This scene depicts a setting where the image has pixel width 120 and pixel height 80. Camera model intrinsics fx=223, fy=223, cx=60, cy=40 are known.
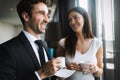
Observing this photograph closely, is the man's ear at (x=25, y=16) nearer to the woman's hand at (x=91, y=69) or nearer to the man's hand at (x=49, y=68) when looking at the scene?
the man's hand at (x=49, y=68)

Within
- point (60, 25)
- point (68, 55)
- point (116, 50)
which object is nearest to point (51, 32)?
point (60, 25)

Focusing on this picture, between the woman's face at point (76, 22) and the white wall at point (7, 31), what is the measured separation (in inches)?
12.6

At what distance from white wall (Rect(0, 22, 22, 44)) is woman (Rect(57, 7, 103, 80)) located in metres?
0.28

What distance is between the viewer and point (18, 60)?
694 millimetres

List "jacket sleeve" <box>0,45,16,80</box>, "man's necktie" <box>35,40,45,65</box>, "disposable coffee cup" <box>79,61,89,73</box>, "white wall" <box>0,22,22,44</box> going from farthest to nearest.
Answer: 1. "white wall" <box>0,22,22,44</box>
2. "disposable coffee cup" <box>79,61,89,73</box>
3. "man's necktie" <box>35,40,45,65</box>
4. "jacket sleeve" <box>0,45,16,80</box>

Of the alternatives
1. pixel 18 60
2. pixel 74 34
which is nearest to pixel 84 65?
pixel 74 34

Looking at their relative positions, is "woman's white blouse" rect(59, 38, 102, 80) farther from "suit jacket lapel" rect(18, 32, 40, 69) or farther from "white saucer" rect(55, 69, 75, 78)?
"suit jacket lapel" rect(18, 32, 40, 69)

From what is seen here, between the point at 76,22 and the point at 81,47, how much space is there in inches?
5.2

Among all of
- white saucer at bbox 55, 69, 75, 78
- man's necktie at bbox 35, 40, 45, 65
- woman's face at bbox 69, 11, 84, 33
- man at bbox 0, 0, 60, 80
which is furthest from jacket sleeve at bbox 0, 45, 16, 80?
woman's face at bbox 69, 11, 84, 33

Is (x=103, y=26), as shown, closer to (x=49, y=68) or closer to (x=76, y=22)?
(x=76, y=22)

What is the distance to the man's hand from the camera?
0.68m

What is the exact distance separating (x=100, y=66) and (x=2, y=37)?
1.94 feet

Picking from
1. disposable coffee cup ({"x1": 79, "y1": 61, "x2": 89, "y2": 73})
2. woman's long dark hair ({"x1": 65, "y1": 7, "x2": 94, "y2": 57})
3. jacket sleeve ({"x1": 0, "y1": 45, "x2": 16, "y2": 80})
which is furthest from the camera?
woman's long dark hair ({"x1": 65, "y1": 7, "x2": 94, "y2": 57})

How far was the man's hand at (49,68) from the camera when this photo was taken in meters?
0.68
